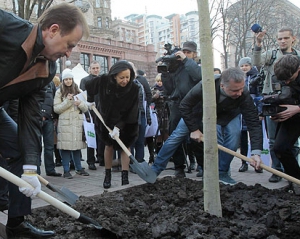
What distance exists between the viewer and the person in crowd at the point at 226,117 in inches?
151

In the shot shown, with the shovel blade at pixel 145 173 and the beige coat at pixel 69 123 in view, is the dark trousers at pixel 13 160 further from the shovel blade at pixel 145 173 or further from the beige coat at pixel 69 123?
the beige coat at pixel 69 123

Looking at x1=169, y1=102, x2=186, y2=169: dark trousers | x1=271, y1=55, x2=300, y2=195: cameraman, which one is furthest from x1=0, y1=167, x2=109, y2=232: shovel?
x1=169, y1=102, x2=186, y2=169: dark trousers

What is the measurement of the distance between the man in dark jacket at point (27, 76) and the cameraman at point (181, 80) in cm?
262

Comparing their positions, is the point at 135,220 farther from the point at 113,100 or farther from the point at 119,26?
the point at 119,26

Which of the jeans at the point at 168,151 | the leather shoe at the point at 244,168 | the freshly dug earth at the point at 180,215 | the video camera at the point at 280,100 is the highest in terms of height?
the video camera at the point at 280,100

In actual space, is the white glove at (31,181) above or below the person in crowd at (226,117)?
below

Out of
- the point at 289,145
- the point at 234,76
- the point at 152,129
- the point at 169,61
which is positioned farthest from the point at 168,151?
the point at 152,129

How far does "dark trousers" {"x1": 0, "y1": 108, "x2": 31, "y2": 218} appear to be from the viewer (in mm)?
2709

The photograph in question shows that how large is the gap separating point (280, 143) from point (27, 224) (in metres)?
2.60

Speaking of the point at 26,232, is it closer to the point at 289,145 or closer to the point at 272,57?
the point at 289,145

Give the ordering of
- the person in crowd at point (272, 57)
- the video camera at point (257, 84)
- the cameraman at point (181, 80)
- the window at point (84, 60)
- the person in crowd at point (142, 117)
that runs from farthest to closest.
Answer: the window at point (84, 60)
the person in crowd at point (142, 117)
the video camera at point (257, 84)
the cameraman at point (181, 80)
the person in crowd at point (272, 57)

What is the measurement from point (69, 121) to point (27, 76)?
343cm

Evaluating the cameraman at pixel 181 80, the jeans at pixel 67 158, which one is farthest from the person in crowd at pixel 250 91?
the jeans at pixel 67 158

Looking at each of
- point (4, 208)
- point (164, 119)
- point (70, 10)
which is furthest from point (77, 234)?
point (164, 119)
